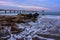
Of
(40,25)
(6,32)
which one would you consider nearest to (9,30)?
(6,32)

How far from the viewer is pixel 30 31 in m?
1.81

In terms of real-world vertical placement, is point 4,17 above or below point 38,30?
above

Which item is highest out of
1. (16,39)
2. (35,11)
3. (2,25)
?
(35,11)

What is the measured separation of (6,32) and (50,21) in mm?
629

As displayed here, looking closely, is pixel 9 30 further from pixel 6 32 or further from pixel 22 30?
pixel 22 30

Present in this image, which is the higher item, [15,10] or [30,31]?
[15,10]

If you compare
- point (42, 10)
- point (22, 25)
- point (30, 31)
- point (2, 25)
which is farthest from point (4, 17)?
point (42, 10)

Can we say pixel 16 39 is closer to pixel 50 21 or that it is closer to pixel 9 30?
pixel 9 30

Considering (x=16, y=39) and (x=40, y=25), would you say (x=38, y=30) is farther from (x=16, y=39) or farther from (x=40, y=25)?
(x=16, y=39)

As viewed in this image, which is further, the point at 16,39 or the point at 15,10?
the point at 15,10

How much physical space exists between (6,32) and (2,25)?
0.38ft

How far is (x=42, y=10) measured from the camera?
1.88 m

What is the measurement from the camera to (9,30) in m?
1.82

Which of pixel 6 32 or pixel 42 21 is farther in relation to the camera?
pixel 42 21
